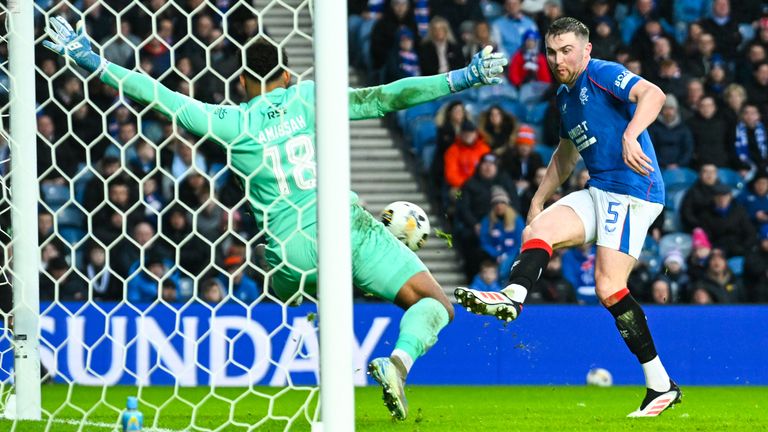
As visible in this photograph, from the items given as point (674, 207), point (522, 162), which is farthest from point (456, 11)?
point (674, 207)

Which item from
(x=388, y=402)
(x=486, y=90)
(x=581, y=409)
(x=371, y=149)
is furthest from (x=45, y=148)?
(x=388, y=402)

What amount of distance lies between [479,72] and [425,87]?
228mm

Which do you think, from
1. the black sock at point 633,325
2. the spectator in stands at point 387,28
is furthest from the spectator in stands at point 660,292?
the black sock at point 633,325

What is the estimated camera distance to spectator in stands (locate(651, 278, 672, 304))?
10477mm

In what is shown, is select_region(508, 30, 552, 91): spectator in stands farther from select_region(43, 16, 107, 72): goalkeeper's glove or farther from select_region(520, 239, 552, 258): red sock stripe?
select_region(43, 16, 107, 72): goalkeeper's glove

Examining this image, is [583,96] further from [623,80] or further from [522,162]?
[522,162]

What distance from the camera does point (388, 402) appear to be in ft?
17.7

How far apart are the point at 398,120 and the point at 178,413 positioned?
6.43m

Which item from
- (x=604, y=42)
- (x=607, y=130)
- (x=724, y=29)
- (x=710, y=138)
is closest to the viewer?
(x=607, y=130)

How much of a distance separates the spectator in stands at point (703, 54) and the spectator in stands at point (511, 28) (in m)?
1.51

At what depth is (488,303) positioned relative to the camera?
18.7ft

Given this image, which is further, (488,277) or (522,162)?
(522,162)

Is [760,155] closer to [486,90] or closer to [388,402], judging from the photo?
[486,90]

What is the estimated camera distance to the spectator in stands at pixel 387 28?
1279cm
